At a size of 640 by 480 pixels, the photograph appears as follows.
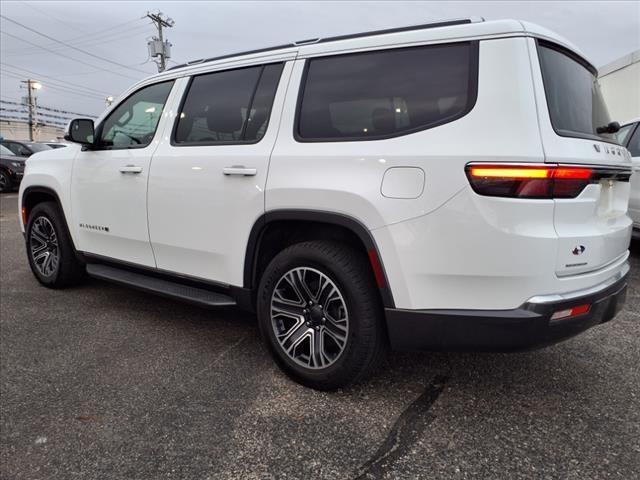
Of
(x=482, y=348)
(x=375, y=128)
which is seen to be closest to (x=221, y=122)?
(x=375, y=128)

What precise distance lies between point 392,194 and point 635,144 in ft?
15.5

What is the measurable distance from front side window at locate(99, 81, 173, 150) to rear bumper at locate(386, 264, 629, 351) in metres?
2.34

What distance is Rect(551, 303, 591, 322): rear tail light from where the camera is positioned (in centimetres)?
203

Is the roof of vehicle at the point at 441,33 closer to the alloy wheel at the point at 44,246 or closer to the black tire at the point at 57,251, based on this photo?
the black tire at the point at 57,251

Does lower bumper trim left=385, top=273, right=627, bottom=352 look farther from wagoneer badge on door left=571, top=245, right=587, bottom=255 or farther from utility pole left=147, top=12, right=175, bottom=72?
utility pole left=147, top=12, right=175, bottom=72

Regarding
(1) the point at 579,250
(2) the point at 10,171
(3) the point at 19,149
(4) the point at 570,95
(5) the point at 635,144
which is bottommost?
(1) the point at 579,250

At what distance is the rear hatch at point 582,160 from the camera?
6.58ft

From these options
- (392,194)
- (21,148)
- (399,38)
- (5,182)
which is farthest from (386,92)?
(21,148)

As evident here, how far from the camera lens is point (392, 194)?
218 centimetres

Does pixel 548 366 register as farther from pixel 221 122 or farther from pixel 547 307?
pixel 221 122

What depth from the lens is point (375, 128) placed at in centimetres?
234

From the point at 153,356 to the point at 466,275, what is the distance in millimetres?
2088

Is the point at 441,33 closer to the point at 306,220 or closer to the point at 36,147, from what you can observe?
the point at 306,220

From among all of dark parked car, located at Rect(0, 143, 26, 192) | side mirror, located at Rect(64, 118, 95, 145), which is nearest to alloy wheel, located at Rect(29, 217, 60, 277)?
side mirror, located at Rect(64, 118, 95, 145)
